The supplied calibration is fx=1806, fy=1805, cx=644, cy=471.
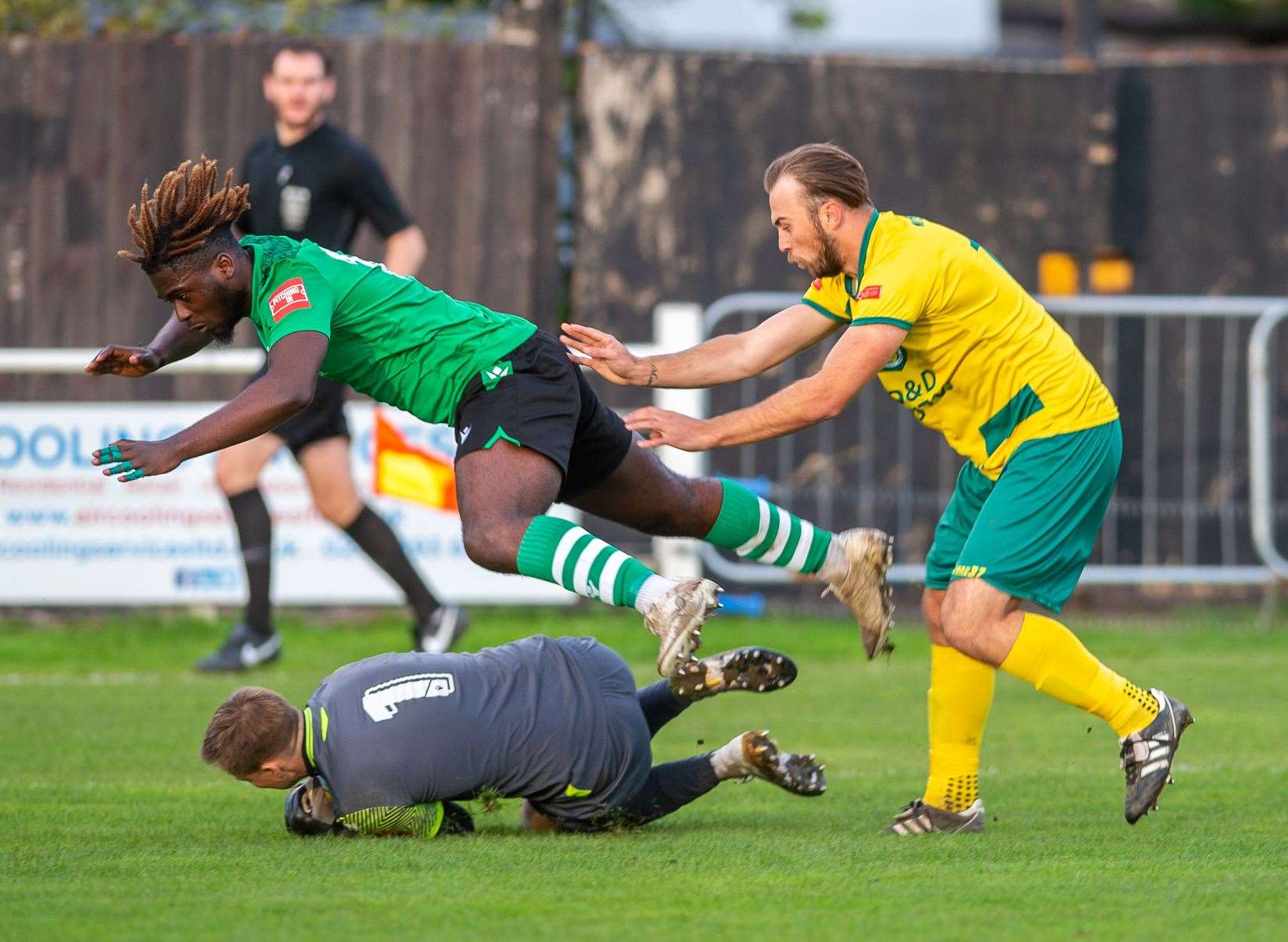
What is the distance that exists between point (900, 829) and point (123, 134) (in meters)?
7.27

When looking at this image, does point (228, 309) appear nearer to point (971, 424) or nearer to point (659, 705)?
point (659, 705)

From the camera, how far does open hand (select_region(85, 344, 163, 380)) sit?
536 centimetres

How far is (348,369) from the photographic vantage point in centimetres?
525

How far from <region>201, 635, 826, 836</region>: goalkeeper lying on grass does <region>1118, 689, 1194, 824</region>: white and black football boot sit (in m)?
0.95

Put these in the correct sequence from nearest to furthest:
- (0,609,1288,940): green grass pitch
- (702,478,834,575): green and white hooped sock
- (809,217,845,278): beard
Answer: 1. (0,609,1288,940): green grass pitch
2. (809,217,845,278): beard
3. (702,478,834,575): green and white hooped sock

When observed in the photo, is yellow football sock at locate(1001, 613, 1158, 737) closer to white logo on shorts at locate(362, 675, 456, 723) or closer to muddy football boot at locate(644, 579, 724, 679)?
muddy football boot at locate(644, 579, 724, 679)

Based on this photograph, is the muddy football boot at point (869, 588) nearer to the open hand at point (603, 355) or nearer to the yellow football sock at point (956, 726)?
the yellow football sock at point (956, 726)

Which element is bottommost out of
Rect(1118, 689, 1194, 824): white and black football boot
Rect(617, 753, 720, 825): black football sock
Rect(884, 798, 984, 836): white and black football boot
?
Rect(884, 798, 984, 836): white and black football boot

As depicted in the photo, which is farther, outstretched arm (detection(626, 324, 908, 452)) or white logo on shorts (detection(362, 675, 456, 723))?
outstretched arm (detection(626, 324, 908, 452))

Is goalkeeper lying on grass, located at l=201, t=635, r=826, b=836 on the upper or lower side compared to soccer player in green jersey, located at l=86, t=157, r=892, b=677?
lower

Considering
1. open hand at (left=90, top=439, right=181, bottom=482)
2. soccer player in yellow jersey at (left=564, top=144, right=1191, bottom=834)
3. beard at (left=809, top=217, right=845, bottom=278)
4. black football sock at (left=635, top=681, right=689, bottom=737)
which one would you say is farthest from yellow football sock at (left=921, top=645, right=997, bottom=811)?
open hand at (left=90, top=439, right=181, bottom=482)

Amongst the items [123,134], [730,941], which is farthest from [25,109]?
[730,941]

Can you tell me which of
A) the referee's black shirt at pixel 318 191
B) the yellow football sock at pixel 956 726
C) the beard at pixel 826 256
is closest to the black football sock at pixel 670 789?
the yellow football sock at pixel 956 726

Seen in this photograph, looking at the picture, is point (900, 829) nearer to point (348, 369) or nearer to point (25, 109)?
point (348, 369)
